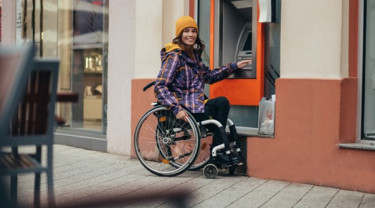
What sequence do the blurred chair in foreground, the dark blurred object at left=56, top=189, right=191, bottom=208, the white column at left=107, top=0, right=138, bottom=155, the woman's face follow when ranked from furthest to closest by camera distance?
1. the white column at left=107, top=0, right=138, bottom=155
2. the woman's face
3. the blurred chair in foreground
4. the dark blurred object at left=56, top=189, right=191, bottom=208

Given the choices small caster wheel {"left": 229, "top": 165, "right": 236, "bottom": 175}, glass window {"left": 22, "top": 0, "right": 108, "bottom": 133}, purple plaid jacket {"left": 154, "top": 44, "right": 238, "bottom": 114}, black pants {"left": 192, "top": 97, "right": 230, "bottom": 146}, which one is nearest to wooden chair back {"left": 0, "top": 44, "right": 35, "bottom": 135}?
purple plaid jacket {"left": 154, "top": 44, "right": 238, "bottom": 114}

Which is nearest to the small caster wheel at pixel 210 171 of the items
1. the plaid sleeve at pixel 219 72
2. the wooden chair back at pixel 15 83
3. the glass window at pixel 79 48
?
the plaid sleeve at pixel 219 72

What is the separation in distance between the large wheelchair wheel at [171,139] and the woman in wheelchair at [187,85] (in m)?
0.15

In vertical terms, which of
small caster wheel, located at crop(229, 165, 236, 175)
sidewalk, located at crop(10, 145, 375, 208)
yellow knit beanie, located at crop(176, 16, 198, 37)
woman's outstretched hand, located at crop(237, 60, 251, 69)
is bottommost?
sidewalk, located at crop(10, 145, 375, 208)

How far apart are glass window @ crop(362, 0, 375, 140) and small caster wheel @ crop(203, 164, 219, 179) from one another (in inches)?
57.8

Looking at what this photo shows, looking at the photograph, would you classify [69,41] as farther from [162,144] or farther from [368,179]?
[368,179]

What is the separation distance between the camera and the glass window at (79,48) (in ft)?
26.2

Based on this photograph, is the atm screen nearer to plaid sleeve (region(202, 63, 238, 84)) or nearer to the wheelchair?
plaid sleeve (region(202, 63, 238, 84))

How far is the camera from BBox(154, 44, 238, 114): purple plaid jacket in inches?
215

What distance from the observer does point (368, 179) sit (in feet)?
15.9

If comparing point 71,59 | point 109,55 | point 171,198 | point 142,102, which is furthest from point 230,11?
point 171,198

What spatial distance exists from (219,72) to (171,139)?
896 millimetres

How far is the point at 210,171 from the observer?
5.55 meters

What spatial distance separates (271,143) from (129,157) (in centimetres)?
228
